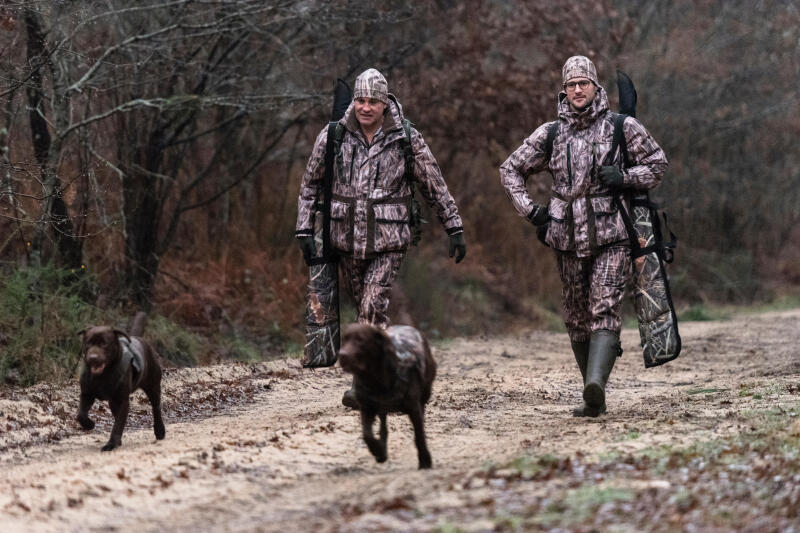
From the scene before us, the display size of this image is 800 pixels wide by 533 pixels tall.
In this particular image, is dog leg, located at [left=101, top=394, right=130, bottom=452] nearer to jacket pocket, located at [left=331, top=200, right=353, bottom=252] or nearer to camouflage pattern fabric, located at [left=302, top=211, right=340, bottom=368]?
camouflage pattern fabric, located at [left=302, top=211, right=340, bottom=368]

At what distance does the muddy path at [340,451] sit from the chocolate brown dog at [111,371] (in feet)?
0.74

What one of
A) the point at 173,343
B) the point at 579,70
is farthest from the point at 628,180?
the point at 173,343

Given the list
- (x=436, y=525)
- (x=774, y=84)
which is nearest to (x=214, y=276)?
(x=436, y=525)

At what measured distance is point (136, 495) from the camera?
19.1ft

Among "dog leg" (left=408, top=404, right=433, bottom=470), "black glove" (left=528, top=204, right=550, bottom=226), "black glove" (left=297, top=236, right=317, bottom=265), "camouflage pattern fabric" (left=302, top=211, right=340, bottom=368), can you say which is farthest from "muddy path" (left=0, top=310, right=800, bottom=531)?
"black glove" (left=528, top=204, right=550, bottom=226)

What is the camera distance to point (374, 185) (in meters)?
8.52

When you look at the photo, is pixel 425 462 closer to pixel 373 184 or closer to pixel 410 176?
pixel 373 184

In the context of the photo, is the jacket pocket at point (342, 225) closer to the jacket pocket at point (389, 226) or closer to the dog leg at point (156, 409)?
the jacket pocket at point (389, 226)

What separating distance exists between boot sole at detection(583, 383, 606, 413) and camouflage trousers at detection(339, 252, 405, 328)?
4.76 ft

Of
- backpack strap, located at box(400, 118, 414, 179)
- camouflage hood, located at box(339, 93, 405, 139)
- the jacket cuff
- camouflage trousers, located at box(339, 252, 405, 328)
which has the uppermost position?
camouflage hood, located at box(339, 93, 405, 139)

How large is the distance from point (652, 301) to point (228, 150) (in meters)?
8.54

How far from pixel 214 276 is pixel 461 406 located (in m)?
6.60

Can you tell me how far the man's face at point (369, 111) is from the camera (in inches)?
332

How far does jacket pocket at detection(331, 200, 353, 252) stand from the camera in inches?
337
